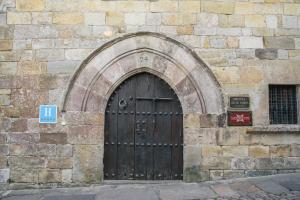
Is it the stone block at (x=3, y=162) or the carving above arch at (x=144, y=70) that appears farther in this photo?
the carving above arch at (x=144, y=70)

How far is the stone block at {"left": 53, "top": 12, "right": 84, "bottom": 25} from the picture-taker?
19.1 feet

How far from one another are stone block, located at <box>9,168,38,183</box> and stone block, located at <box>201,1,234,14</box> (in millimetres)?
3996

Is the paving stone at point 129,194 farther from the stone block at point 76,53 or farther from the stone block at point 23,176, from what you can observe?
the stone block at point 76,53

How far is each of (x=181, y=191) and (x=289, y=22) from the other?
3518 mm

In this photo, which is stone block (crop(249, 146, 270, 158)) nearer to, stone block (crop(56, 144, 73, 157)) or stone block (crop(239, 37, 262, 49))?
stone block (crop(239, 37, 262, 49))

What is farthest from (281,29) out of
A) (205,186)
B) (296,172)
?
(205,186)

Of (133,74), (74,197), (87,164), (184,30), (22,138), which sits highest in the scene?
(184,30)

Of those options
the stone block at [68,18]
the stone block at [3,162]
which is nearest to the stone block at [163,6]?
the stone block at [68,18]

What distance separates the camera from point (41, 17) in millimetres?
5836

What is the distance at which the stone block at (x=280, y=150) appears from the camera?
5.77 meters

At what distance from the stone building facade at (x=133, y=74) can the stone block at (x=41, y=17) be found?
0.06 feet

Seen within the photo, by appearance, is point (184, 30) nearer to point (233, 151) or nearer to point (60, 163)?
point (233, 151)

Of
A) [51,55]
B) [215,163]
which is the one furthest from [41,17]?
[215,163]

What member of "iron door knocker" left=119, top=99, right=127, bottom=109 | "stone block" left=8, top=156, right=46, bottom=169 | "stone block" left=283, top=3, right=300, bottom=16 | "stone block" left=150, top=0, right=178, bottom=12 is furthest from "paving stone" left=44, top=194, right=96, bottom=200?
"stone block" left=283, top=3, right=300, bottom=16
